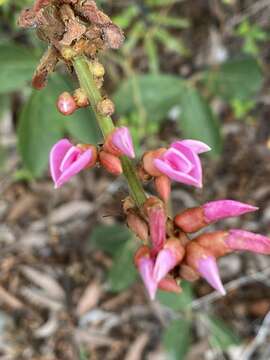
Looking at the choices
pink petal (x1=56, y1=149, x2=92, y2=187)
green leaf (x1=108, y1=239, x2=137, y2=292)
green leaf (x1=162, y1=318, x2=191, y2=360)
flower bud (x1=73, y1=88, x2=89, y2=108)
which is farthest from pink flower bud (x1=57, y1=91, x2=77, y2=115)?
green leaf (x1=162, y1=318, x2=191, y2=360)

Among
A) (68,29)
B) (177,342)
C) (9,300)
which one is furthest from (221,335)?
(68,29)

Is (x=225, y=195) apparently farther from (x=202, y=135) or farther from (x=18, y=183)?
(x=18, y=183)

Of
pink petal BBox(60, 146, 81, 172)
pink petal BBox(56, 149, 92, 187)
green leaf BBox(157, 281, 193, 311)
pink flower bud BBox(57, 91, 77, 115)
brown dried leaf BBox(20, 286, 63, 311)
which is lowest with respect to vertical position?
green leaf BBox(157, 281, 193, 311)

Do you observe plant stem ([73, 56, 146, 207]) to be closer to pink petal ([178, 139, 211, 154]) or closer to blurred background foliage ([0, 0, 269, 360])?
pink petal ([178, 139, 211, 154])

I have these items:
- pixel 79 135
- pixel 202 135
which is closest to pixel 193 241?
pixel 79 135

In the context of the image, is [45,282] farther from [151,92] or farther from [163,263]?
[163,263]
